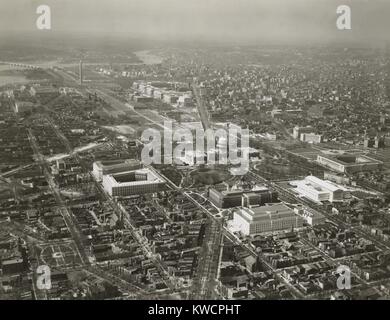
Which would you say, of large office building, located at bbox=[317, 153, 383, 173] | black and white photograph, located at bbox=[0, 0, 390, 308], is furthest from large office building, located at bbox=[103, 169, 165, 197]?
large office building, located at bbox=[317, 153, 383, 173]

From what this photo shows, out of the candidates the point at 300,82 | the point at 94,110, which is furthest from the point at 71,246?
the point at 300,82

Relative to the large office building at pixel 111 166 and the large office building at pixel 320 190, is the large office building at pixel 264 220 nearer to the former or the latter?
the large office building at pixel 320 190

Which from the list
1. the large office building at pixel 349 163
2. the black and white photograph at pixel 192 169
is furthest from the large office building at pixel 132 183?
the large office building at pixel 349 163

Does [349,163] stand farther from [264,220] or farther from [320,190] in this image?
[264,220]

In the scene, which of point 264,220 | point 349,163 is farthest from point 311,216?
point 349,163

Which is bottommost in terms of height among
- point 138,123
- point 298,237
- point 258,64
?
point 298,237
